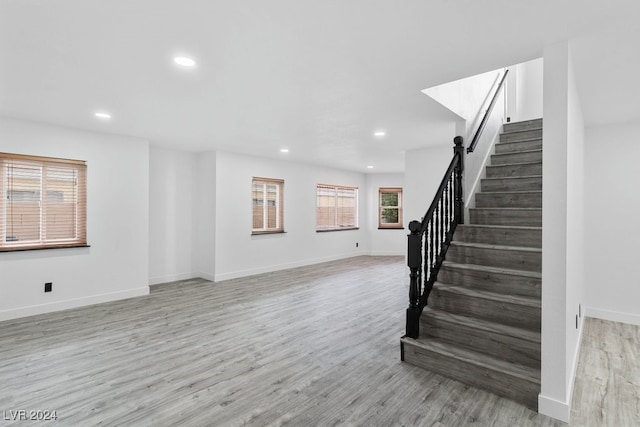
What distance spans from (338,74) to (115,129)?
3.57m

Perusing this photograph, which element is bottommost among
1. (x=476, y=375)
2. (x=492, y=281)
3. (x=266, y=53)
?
(x=476, y=375)

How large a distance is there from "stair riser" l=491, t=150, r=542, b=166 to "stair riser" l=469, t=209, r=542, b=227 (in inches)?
38.7

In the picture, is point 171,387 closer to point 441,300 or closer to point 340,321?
point 340,321

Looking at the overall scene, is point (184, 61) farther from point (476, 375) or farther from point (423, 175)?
point (423, 175)

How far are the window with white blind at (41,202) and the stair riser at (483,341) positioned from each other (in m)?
4.74

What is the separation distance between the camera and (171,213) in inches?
242

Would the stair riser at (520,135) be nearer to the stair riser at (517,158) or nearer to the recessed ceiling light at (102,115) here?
the stair riser at (517,158)

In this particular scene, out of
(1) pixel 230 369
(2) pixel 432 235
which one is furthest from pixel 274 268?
(2) pixel 432 235

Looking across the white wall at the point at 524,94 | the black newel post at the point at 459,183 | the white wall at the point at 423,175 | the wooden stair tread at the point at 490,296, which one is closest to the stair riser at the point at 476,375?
the wooden stair tread at the point at 490,296

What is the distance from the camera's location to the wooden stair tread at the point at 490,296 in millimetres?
2657

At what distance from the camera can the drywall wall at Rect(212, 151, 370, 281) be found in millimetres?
6254

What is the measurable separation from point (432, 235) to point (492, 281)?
0.68 metres

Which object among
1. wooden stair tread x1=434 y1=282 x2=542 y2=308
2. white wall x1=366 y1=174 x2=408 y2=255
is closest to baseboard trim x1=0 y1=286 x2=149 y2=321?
wooden stair tread x1=434 y1=282 x2=542 y2=308

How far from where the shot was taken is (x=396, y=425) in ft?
6.85
